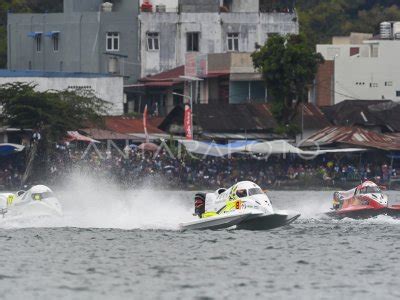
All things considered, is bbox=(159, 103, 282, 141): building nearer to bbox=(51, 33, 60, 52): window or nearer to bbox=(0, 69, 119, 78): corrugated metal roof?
bbox=(0, 69, 119, 78): corrugated metal roof

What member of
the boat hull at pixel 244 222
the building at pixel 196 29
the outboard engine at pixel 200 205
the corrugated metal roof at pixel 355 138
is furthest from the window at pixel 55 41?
→ the boat hull at pixel 244 222

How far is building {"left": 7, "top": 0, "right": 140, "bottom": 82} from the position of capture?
303 feet

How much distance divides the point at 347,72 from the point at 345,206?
41488 millimetres

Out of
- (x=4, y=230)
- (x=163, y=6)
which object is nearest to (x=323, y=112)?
(x=163, y=6)

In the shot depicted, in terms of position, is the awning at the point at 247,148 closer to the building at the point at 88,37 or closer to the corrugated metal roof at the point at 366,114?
the corrugated metal roof at the point at 366,114

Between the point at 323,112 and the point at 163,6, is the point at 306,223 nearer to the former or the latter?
the point at 323,112

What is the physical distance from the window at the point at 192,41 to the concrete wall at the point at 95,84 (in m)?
8.72

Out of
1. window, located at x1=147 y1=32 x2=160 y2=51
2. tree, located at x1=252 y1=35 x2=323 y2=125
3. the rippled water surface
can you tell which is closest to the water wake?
the rippled water surface

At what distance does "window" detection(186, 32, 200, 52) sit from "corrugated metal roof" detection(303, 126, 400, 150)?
16110 mm

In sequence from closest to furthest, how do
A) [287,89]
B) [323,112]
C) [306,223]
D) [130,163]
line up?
[306,223] → [130,163] → [287,89] → [323,112]

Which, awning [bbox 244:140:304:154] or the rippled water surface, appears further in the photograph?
awning [bbox 244:140:304:154]

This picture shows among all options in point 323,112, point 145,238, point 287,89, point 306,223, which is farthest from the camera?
point 323,112

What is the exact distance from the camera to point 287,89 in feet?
263

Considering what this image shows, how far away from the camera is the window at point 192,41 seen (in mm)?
94438
